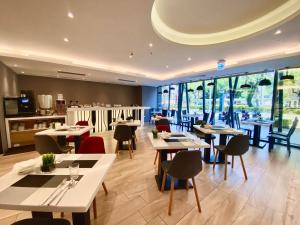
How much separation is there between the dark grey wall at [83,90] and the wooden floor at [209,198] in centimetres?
463

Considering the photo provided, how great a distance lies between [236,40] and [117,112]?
5.13 meters

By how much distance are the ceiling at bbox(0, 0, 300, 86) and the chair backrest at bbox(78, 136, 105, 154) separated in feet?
6.71

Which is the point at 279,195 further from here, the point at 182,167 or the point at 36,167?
the point at 36,167

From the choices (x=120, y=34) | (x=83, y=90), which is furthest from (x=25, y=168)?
(x=83, y=90)

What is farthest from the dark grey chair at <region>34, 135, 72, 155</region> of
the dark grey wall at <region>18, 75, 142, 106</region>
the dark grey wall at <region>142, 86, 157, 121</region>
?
the dark grey wall at <region>142, 86, 157, 121</region>

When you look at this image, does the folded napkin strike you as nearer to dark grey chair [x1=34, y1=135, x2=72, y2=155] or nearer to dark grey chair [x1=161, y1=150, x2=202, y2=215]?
dark grey chair [x1=34, y1=135, x2=72, y2=155]

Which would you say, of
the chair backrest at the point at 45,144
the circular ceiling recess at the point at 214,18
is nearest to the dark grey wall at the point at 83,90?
the chair backrest at the point at 45,144

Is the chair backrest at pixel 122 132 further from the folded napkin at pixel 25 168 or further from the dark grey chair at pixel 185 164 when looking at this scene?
the folded napkin at pixel 25 168

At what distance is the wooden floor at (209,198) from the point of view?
1.85 metres

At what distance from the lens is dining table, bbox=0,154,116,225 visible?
38.3 inches

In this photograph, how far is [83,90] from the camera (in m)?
8.29

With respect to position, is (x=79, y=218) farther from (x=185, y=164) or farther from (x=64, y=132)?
(x=64, y=132)

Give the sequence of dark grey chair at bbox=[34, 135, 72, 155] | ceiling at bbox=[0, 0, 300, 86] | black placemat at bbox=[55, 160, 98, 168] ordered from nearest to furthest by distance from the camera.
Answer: black placemat at bbox=[55, 160, 98, 168] < ceiling at bbox=[0, 0, 300, 86] < dark grey chair at bbox=[34, 135, 72, 155]

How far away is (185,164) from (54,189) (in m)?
1.38
